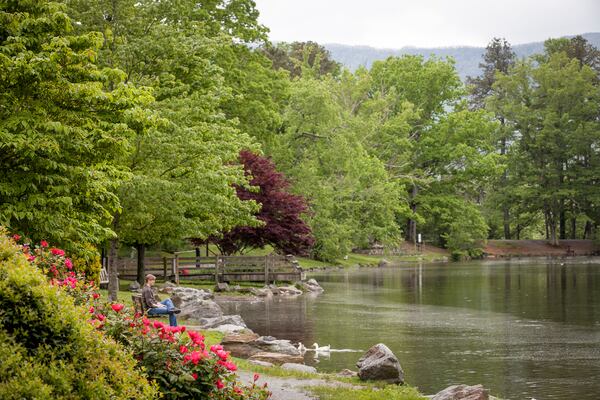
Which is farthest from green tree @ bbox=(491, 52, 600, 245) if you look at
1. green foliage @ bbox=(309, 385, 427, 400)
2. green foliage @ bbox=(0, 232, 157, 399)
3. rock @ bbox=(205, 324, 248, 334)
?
green foliage @ bbox=(0, 232, 157, 399)

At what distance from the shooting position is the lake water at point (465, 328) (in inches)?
685

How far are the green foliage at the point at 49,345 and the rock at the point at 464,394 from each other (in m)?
6.83

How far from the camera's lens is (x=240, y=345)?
19.1 m

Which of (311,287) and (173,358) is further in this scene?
(311,287)

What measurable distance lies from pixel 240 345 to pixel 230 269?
77.0 ft

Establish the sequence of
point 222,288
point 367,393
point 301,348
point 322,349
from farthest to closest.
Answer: point 222,288 → point 322,349 → point 301,348 → point 367,393

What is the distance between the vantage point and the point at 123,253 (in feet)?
173

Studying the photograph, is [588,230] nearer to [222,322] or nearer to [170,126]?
[170,126]

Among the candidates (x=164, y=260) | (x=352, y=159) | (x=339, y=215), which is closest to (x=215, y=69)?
(x=164, y=260)

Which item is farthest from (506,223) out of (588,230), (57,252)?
(57,252)

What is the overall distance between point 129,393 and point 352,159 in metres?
54.8

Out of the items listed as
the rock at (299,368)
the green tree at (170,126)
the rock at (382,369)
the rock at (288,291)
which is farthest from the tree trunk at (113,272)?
the rock at (288,291)

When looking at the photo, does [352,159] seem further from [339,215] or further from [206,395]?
[206,395]

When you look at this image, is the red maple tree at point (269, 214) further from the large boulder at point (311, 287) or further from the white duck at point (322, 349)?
the white duck at point (322, 349)
